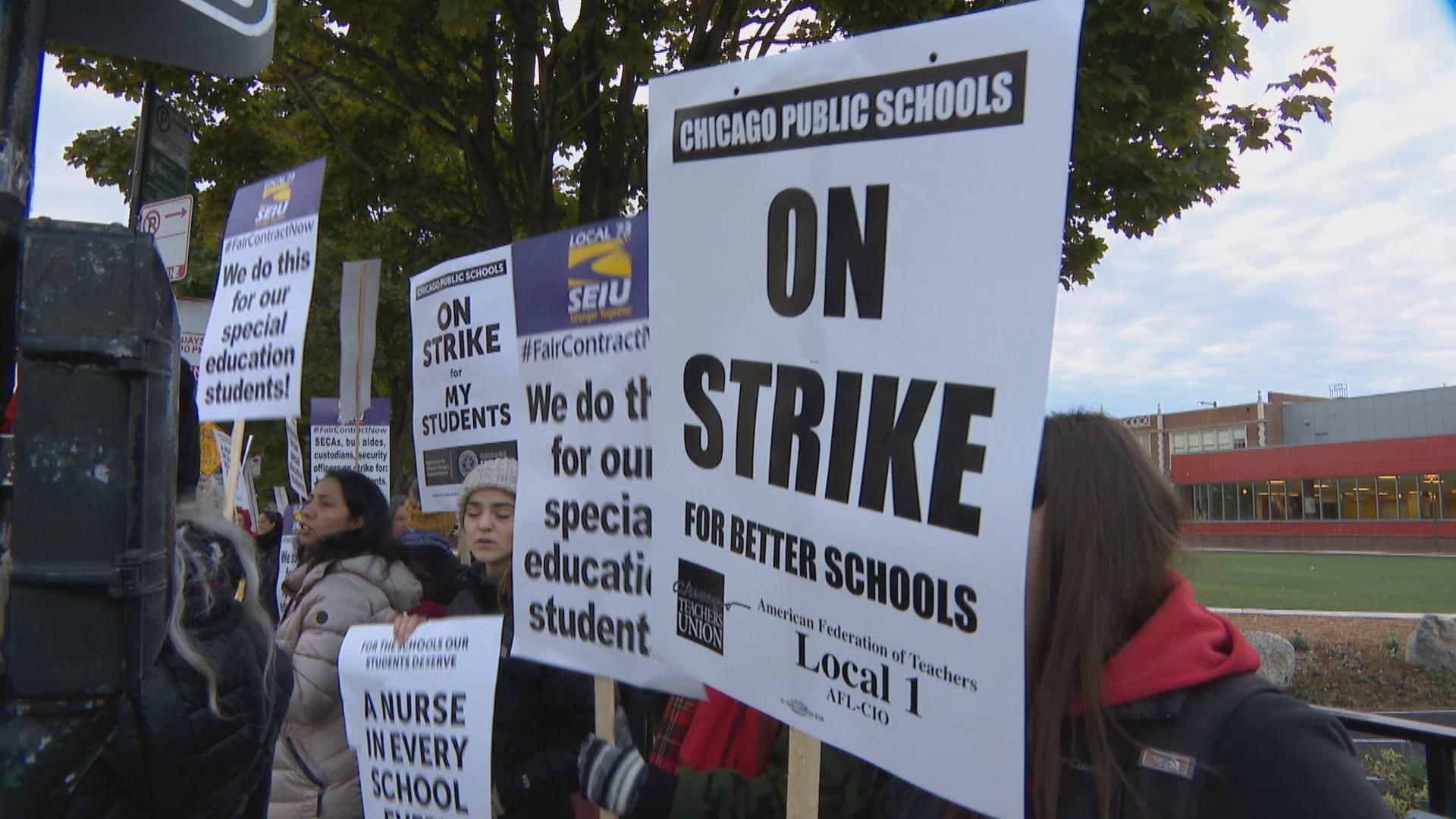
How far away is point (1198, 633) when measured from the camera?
1.79 m

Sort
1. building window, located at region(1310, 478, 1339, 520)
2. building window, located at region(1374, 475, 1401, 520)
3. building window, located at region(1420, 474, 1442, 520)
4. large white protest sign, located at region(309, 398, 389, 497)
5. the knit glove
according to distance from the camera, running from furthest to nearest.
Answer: building window, located at region(1310, 478, 1339, 520) < building window, located at region(1374, 475, 1401, 520) < building window, located at region(1420, 474, 1442, 520) < large white protest sign, located at region(309, 398, 389, 497) < the knit glove

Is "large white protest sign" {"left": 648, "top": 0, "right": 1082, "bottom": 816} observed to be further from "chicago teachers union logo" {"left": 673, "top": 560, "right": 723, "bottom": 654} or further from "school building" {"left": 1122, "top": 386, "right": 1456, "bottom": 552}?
"school building" {"left": 1122, "top": 386, "right": 1456, "bottom": 552}

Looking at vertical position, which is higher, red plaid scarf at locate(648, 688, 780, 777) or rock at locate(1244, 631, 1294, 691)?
red plaid scarf at locate(648, 688, 780, 777)

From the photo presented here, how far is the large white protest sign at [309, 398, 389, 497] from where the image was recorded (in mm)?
9070

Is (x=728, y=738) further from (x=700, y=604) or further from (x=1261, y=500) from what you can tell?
(x=1261, y=500)

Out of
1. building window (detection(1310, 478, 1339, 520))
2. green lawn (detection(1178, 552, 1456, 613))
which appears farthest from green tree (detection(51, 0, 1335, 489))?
building window (detection(1310, 478, 1339, 520))

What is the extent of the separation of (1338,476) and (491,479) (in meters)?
60.5

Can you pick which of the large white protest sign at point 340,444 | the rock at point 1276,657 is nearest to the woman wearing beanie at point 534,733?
the large white protest sign at point 340,444

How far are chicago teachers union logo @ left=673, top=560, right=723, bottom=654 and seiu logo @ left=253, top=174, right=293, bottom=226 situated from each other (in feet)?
12.2

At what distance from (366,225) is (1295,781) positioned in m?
13.6

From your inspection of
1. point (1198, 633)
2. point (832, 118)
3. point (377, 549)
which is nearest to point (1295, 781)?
point (1198, 633)

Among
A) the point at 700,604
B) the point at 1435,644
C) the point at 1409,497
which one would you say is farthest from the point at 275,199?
the point at 1409,497

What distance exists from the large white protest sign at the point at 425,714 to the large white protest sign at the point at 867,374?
4.03 feet

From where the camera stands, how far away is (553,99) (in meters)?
9.13
